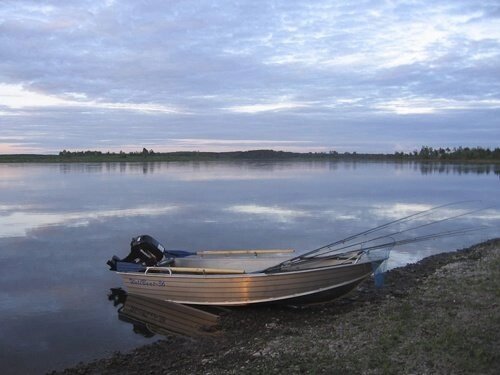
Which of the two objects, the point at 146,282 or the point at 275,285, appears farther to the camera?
the point at 146,282

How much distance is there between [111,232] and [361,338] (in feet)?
41.8

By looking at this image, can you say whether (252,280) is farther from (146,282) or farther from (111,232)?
(111,232)

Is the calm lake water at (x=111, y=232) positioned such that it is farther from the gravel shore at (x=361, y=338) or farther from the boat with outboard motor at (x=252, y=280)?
the gravel shore at (x=361, y=338)

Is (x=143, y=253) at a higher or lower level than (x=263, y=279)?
higher

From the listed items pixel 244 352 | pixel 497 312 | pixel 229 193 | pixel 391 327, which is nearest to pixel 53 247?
pixel 244 352

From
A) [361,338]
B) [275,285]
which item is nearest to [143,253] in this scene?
[275,285]

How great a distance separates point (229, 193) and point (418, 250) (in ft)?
60.7

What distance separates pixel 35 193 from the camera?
3256cm

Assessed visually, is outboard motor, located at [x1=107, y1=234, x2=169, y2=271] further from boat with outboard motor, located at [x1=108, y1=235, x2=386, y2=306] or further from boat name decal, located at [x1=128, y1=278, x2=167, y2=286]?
boat name decal, located at [x1=128, y1=278, x2=167, y2=286]

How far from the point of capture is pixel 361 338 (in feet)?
24.2

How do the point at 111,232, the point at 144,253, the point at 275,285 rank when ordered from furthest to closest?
the point at 111,232, the point at 144,253, the point at 275,285

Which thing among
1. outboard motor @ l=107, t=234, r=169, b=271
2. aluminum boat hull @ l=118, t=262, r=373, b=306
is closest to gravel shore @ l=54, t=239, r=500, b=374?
aluminum boat hull @ l=118, t=262, r=373, b=306

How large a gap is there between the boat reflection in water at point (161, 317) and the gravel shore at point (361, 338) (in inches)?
16.0

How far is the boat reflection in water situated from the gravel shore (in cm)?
41
